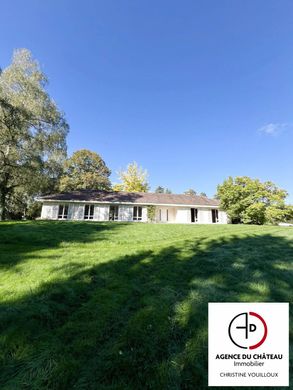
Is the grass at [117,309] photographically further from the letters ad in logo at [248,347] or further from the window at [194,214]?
the window at [194,214]

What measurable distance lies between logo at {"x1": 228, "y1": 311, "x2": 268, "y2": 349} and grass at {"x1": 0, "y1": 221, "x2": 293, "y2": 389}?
366 mm

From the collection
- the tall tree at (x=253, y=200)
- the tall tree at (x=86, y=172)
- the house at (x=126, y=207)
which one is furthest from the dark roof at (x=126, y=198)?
the tall tree at (x=86, y=172)

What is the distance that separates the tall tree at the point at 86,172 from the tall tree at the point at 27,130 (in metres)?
12.3

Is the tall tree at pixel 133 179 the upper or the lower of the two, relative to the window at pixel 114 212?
upper

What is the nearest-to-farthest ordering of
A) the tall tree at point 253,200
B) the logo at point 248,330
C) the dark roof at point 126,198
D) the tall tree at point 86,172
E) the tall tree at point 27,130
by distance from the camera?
the logo at point 248,330, the tall tree at point 27,130, the tall tree at point 253,200, the dark roof at point 126,198, the tall tree at point 86,172

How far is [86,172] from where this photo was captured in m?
37.1

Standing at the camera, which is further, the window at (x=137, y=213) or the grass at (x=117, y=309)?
the window at (x=137, y=213)

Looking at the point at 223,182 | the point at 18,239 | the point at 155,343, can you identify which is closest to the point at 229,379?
the point at 155,343

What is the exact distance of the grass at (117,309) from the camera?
216 cm

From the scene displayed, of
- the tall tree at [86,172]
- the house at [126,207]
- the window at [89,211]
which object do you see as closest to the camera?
the house at [126,207]

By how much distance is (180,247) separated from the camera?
23.0 feet

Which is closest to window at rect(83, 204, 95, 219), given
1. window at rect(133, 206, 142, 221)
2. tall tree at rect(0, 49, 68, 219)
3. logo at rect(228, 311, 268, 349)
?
Answer: window at rect(133, 206, 142, 221)

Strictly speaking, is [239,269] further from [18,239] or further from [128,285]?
[18,239]

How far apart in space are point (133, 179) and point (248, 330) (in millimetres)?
32893
